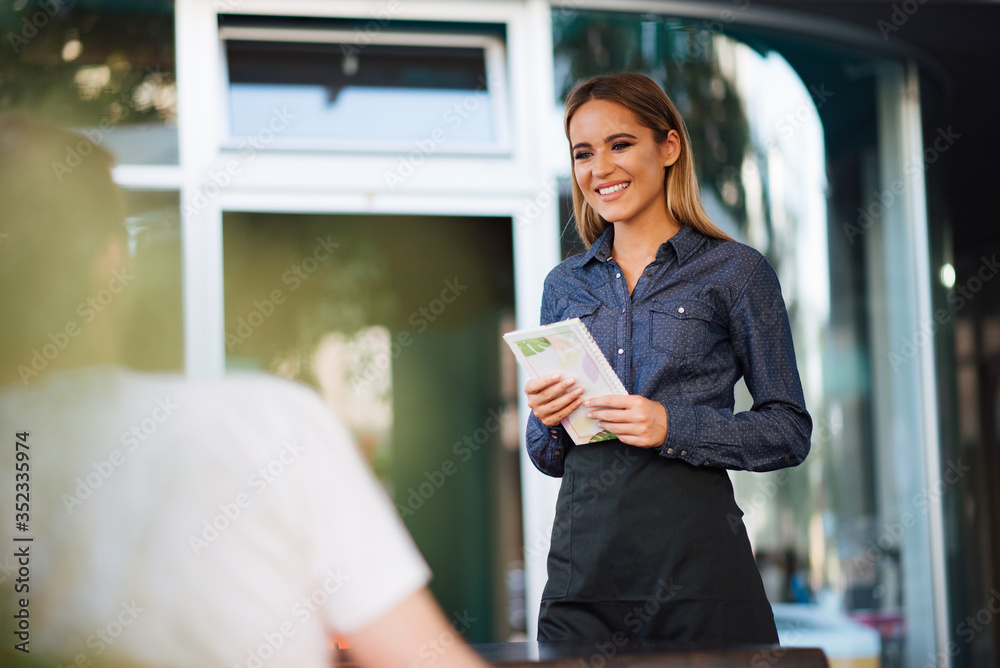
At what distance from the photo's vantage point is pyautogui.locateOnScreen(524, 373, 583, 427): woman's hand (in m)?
1.77

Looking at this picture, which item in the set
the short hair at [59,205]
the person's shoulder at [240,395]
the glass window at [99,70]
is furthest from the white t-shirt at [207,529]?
the glass window at [99,70]

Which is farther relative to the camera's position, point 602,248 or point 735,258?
point 602,248

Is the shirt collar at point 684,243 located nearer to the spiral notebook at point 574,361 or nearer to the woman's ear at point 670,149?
the woman's ear at point 670,149

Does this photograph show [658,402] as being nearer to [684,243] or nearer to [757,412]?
[757,412]

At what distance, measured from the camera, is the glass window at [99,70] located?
3703 millimetres

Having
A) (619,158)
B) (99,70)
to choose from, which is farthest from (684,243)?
(99,70)

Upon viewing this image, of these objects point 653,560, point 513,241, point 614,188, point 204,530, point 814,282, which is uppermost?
point 513,241

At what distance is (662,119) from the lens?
6.27 ft

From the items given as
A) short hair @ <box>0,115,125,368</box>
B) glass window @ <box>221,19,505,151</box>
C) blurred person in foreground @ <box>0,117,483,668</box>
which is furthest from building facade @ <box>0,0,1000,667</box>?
blurred person in foreground @ <box>0,117,483,668</box>

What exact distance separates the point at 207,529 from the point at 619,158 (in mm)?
1418

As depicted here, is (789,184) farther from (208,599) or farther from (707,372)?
(208,599)

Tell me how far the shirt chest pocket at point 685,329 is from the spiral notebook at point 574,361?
5.3 inches

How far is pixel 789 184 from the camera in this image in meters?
4.10

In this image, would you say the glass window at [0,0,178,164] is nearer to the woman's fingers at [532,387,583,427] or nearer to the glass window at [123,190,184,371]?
the glass window at [123,190,184,371]
